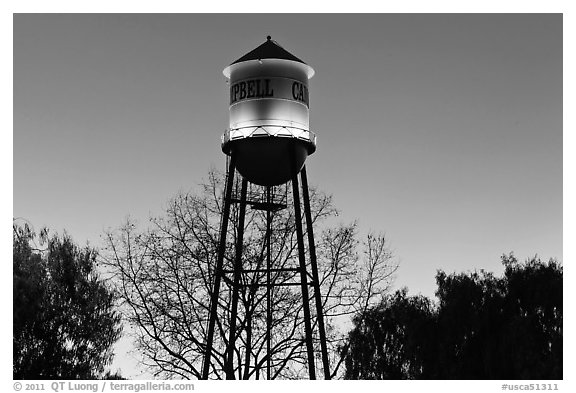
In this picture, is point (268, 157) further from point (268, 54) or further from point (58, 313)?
point (58, 313)

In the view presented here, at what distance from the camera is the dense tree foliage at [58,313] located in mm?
35656

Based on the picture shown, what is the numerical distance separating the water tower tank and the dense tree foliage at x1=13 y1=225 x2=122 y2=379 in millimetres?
8625

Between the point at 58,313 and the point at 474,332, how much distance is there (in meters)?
13.9

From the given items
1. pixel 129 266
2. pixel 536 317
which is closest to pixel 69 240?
pixel 129 266

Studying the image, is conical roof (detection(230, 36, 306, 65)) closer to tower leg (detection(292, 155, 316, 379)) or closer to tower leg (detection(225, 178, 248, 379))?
tower leg (detection(292, 155, 316, 379))

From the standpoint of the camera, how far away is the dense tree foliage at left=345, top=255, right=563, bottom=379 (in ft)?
104

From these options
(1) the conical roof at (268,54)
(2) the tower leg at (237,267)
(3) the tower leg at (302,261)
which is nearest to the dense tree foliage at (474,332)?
(3) the tower leg at (302,261)

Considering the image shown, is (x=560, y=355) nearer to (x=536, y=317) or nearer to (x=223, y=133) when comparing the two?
(x=536, y=317)

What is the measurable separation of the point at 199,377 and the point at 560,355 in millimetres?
13176

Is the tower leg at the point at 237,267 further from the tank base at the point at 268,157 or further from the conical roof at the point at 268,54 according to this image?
the conical roof at the point at 268,54

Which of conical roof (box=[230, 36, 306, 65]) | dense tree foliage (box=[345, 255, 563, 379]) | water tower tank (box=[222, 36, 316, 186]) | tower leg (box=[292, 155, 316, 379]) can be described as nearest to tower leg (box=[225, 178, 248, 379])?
water tower tank (box=[222, 36, 316, 186])

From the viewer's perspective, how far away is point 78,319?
37.1 meters

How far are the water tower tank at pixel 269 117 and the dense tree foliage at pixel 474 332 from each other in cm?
705
